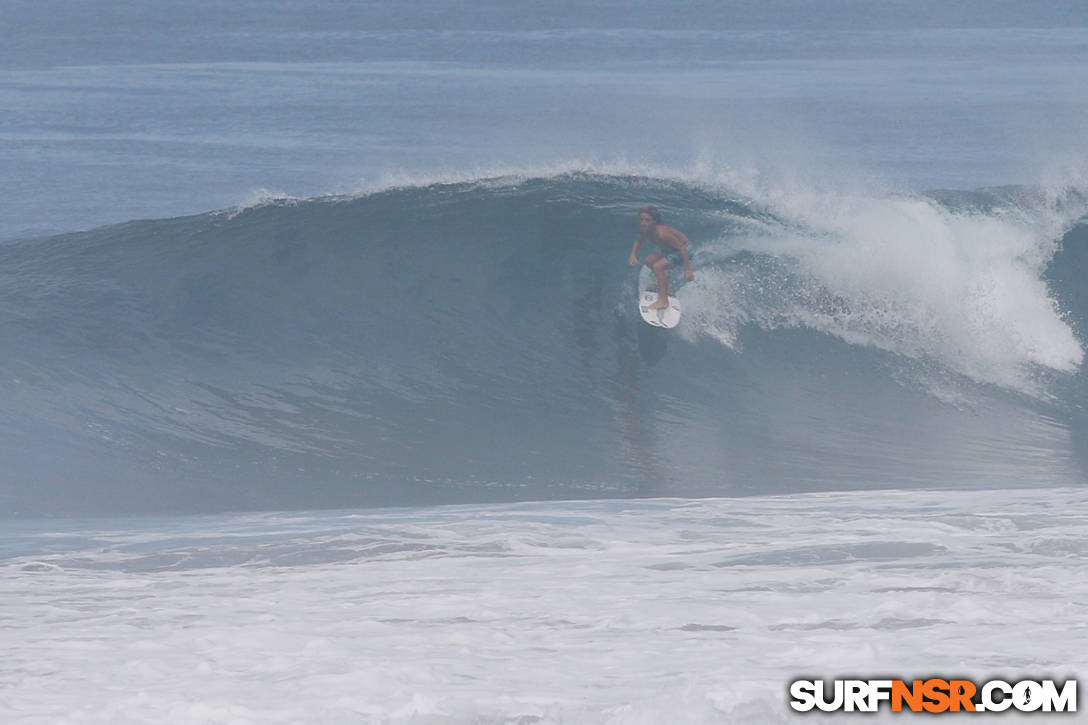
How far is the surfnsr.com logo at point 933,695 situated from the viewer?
3777mm

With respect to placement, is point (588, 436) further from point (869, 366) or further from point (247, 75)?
point (247, 75)

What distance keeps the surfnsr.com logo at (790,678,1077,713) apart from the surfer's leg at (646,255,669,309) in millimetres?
6405

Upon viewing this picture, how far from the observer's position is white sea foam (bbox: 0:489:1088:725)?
396 centimetres

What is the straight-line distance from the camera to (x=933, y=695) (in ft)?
12.8

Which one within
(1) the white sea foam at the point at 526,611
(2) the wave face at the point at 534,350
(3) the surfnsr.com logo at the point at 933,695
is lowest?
(3) the surfnsr.com logo at the point at 933,695

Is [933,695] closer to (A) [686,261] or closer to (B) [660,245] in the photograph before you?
(A) [686,261]

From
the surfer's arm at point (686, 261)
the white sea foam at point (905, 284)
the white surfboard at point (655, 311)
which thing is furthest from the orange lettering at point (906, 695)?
the white surfboard at point (655, 311)

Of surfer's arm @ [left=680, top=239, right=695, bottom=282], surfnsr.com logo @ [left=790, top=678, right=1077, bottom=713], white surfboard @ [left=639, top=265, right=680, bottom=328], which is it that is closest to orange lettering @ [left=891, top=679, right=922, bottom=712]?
surfnsr.com logo @ [left=790, top=678, right=1077, bottom=713]

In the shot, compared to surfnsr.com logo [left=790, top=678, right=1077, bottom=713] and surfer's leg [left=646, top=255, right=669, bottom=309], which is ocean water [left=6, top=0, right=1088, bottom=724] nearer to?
surfnsr.com logo [left=790, top=678, right=1077, bottom=713]

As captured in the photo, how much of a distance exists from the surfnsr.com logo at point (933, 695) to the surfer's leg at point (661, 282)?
6.41 meters

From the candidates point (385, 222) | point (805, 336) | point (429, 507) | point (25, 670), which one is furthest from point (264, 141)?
point (25, 670)

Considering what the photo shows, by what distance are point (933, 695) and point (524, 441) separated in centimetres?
495

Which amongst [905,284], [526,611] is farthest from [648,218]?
[526,611]

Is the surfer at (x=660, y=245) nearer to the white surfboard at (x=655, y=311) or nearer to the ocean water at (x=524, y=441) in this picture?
the white surfboard at (x=655, y=311)
